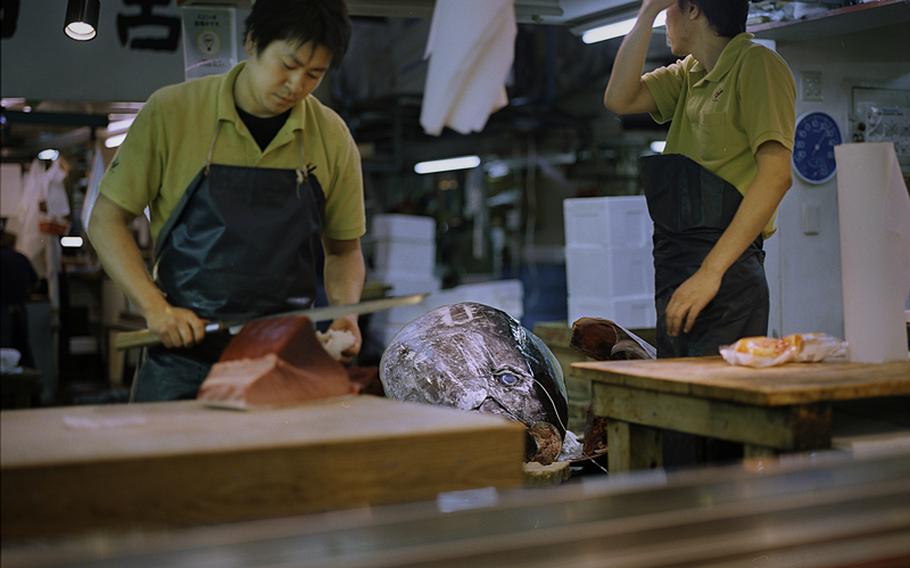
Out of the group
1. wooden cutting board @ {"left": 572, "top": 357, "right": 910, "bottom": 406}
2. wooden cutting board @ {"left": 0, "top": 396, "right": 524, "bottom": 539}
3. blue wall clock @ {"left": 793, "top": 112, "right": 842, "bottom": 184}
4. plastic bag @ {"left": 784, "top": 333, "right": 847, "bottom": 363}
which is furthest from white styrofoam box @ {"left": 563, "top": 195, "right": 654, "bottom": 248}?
wooden cutting board @ {"left": 0, "top": 396, "right": 524, "bottom": 539}

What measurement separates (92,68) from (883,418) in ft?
8.62

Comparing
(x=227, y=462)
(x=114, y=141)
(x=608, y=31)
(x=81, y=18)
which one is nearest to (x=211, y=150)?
(x=114, y=141)

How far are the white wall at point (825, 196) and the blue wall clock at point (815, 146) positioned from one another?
0.12 feet

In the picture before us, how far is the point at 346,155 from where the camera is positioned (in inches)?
124

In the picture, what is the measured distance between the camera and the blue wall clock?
15.8ft

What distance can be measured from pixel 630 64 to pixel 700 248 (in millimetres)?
694

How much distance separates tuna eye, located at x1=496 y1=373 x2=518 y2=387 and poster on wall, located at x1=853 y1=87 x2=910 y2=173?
6.46 feet

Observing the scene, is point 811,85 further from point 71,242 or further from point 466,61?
point 71,242

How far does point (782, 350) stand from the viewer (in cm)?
314

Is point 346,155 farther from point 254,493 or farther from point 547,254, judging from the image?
point 547,254

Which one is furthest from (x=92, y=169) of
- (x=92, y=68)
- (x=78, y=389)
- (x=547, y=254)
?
(x=547, y=254)

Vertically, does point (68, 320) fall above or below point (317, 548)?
above

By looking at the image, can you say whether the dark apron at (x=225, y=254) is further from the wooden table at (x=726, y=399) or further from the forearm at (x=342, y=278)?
the wooden table at (x=726, y=399)

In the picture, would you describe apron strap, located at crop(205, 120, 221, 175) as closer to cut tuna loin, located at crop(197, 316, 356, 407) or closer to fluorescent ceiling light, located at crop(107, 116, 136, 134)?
fluorescent ceiling light, located at crop(107, 116, 136, 134)
